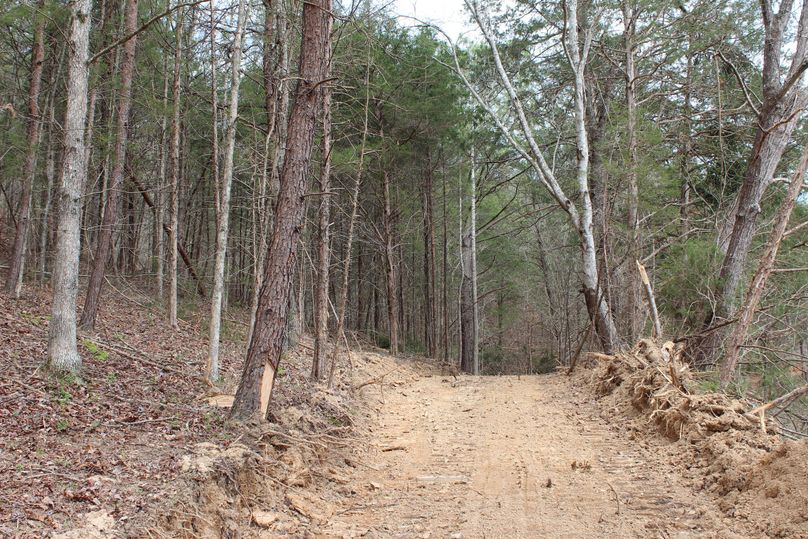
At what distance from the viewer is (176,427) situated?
18.5 ft

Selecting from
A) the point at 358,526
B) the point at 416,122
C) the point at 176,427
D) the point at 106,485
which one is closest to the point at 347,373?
the point at 176,427

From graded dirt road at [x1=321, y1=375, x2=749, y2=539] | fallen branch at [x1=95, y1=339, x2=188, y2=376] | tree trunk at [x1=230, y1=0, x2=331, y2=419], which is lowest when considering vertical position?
graded dirt road at [x1=321, y1=375, x2=749, y2=539]

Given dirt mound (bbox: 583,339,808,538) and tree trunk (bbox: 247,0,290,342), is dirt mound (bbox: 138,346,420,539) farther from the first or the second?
dirt mound (bbox: 583,339,808,538)

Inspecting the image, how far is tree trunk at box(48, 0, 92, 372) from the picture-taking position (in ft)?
21.7

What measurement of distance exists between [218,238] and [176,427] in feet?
11.4

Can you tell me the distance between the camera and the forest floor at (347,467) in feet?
12.6

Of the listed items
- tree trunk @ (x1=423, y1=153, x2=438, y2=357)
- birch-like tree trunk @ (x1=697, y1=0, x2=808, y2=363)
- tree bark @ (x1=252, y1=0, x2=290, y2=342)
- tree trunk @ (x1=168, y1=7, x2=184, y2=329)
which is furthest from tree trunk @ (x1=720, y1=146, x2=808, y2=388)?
tree trunk @ (x1=423, y1=153, x2=438, y2=357)

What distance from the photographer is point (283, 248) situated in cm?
594

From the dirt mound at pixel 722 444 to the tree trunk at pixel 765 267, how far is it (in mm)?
538

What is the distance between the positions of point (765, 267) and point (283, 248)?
5.56 meters

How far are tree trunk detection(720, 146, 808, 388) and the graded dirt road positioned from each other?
171 centimetres

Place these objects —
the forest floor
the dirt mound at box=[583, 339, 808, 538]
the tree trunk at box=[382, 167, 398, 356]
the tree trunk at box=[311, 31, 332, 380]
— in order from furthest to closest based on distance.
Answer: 1. the tree trunk at box=[382, 167, 398, 356]
2. the tree trunk at box=[311, 31, 332, 380]
3. the dirt mound at box=[583, 339, 808, 538]
4. the forest floor

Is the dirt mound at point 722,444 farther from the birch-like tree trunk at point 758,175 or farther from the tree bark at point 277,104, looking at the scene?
the tree bark at point 277,104

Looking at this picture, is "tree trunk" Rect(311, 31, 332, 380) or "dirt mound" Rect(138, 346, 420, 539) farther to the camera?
"tree trunk" Rect(311, 31, 332, 380)
